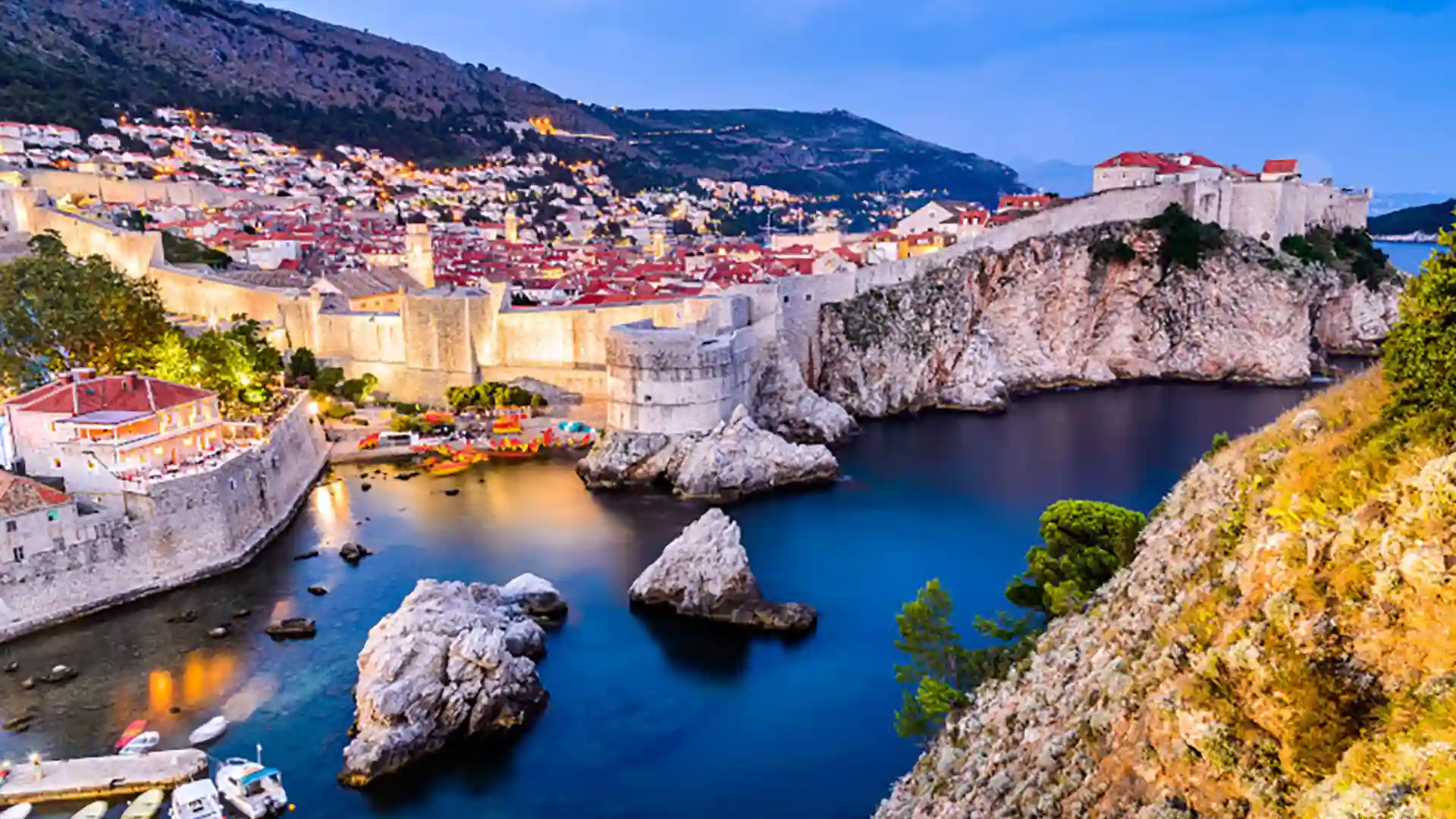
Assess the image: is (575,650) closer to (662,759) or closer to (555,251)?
(662,759)

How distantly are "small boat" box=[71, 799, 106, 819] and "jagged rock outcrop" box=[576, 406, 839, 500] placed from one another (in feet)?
35.6

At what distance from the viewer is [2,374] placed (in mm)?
16344

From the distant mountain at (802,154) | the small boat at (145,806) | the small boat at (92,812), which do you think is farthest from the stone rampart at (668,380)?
the distant mountain at (802,154)

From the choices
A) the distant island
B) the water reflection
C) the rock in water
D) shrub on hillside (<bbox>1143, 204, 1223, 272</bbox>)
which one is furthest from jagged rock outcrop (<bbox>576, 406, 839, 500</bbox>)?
the distant island

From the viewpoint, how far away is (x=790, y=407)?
71.2ft

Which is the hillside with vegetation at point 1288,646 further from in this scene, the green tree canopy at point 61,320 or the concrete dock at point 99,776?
the green tree canopy at point 61,320

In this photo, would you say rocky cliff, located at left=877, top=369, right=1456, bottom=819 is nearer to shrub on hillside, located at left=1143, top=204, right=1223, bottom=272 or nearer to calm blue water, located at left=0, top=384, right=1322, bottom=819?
calm blue water, located at left=0, top=384, right=1322, bottom=819

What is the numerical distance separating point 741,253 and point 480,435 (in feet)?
39.7

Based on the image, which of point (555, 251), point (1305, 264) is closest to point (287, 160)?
point (555, 251)

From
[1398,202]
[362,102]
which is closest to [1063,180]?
[1398,202]

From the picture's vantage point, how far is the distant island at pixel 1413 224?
64500mm

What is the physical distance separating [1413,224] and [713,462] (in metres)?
70.9

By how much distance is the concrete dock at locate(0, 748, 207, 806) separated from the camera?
8656mm

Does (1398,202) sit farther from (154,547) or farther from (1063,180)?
(154,547)
